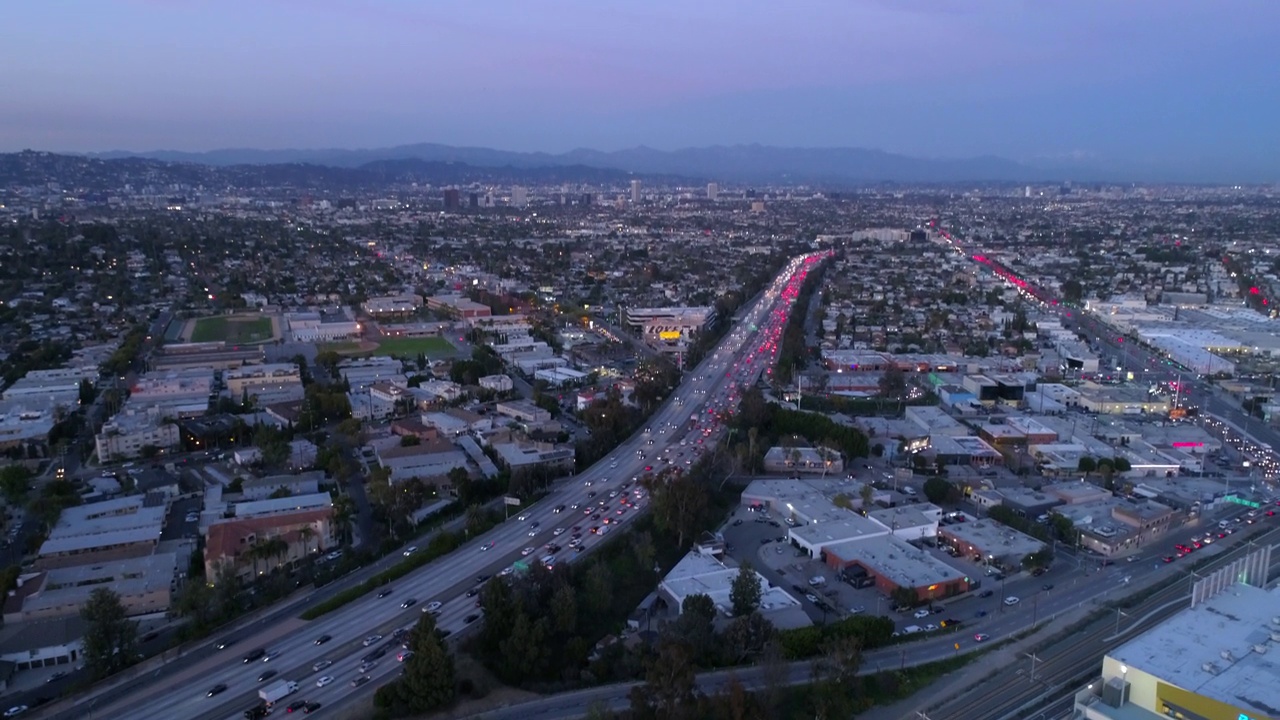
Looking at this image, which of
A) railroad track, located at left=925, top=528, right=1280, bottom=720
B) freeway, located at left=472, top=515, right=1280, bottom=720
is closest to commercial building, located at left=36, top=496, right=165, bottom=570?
freeway, located at left=472, top=515, right=1280, bottom=720

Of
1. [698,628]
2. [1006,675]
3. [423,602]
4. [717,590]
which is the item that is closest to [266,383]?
[423,602]

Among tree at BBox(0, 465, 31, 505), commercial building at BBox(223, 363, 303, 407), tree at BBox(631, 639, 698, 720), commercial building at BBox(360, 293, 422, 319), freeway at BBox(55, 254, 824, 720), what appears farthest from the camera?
commercial building at BBox(360, 293, 422, 319)

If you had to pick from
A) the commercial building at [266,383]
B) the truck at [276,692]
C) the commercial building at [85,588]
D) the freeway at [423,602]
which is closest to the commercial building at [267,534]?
the commercial building at [85,588]


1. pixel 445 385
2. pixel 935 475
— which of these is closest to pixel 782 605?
pixel 935 475

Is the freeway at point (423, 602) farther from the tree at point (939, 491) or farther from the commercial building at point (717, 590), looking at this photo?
the tree at point (939, 491)

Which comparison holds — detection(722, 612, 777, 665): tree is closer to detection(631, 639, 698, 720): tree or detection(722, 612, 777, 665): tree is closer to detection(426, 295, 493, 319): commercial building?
detection(631, 639, 698, 720): tree

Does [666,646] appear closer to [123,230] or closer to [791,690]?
[791,690]
